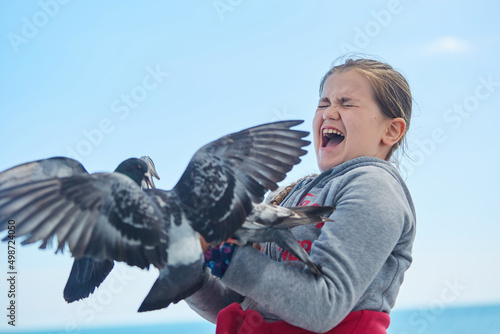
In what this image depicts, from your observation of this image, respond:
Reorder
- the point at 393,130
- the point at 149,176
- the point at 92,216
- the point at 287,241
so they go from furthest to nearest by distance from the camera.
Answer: the point at 393,130 < the point at 149,176 < the point at 287,241 < the point at 92,216

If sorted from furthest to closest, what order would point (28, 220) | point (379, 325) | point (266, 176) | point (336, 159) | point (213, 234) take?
point (336, 159) < point (379, 325) < point (266, 176) < point (213, 234) < point (28, 220)

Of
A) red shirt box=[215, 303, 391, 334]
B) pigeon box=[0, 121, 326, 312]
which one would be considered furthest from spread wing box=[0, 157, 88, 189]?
red shirt box=[215, 303, 391, 334]

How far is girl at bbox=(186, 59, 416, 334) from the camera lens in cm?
102

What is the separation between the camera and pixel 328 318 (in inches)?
40.2

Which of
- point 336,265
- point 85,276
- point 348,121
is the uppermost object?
point 348,121

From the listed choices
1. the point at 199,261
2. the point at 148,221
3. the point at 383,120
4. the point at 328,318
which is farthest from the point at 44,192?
the point at 383,120

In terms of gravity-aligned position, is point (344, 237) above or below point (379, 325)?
above

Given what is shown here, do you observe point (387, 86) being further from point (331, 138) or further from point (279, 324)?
point (279, 324)

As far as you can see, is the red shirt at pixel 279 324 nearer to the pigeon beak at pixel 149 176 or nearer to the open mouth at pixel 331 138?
the pigeon beak at pixel 149 176

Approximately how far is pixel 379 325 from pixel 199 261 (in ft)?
1.63

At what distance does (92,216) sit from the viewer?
2.83 feet

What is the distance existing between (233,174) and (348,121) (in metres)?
0.49

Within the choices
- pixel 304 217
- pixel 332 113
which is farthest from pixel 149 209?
pixel 332 113

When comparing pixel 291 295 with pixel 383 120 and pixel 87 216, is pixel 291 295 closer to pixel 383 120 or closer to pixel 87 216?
pixel 87 216
